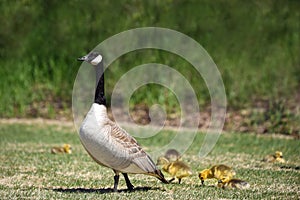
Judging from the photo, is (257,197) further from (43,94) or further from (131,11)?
(131,11)

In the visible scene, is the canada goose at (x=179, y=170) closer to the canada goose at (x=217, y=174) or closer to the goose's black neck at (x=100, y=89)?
the canada goose at (x=217, y=174)

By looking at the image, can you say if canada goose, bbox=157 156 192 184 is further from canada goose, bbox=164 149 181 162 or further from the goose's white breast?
canada goose, bbox=164 149 181 162

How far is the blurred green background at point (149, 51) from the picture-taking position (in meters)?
14.8

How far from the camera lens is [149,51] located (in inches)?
632

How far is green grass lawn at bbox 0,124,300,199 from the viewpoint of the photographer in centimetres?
641

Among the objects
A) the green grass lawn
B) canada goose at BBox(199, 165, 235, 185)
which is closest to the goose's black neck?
the green grass lawn

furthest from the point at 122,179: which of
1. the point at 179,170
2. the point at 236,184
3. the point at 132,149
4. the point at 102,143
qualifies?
the point at 102,143

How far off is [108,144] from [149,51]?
10060 mm

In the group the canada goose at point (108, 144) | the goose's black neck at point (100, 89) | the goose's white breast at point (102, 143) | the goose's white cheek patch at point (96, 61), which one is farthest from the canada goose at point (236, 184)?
the goose's white cheek patch at point (96, 61)

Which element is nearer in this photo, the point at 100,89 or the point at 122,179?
the point at 100,89

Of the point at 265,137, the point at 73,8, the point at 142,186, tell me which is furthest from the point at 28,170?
the point at 73,8

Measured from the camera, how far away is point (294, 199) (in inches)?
249

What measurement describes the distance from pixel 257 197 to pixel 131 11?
10.9 m

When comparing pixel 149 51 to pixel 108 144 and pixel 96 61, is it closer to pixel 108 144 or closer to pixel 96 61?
pixel 96 61
